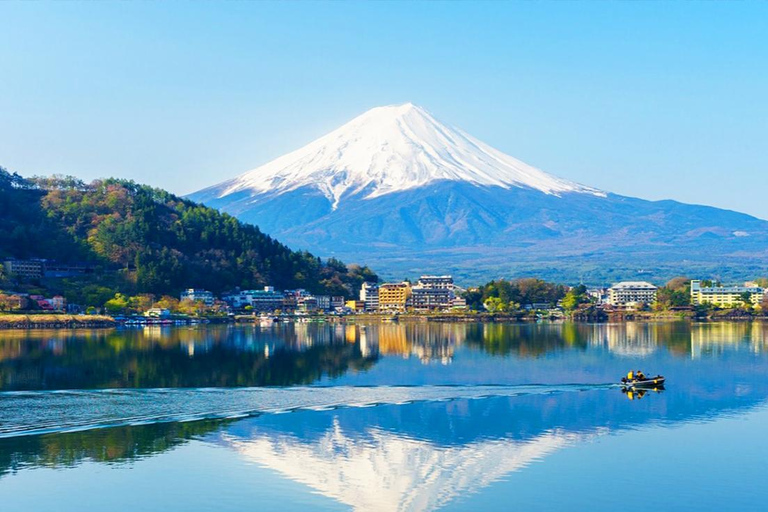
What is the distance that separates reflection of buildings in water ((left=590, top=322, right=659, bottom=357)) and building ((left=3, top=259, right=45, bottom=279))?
89.5ft

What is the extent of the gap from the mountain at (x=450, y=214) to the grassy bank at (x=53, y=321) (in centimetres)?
8643

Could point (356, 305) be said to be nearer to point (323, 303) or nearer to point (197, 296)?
point (323, 303)

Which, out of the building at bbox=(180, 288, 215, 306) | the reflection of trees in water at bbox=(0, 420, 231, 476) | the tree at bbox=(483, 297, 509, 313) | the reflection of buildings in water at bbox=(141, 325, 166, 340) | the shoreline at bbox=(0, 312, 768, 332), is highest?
the building at bbox=(180, 288, 215, 306)

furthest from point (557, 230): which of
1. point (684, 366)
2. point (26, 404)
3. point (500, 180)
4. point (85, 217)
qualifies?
point (26, 404)

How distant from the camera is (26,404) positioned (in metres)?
17.5

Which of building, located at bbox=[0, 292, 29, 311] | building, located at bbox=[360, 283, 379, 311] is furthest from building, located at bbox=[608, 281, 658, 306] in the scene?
building, located at bbox=[0, 292, 29, 311]

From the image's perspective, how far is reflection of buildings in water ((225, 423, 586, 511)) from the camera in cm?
1205

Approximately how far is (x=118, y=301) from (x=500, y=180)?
406 feet

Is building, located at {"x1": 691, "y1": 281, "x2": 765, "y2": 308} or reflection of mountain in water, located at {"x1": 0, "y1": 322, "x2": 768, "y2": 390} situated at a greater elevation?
building, located at {"x1": 691, "y1": 281, "x2": 765, "y2": 308}

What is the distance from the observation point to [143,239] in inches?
2265

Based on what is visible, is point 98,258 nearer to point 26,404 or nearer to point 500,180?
point 26,404

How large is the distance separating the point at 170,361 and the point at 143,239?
32.8 meters

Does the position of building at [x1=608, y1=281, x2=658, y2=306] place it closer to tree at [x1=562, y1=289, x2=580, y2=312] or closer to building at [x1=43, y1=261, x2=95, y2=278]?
tree at [x1=562, y1=289, x2=580, y2=312]

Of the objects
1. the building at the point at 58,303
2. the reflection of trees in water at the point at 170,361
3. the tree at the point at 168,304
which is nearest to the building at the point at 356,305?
the tree at the point at 168,304
